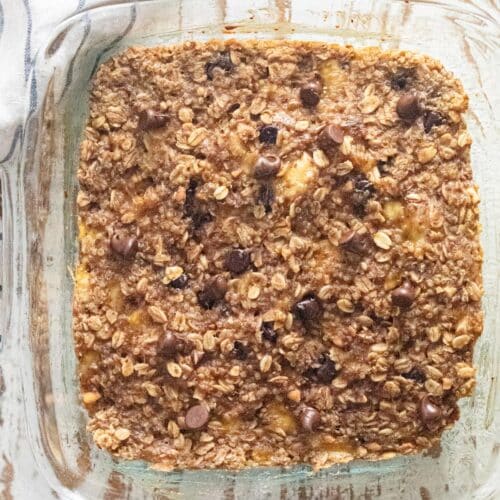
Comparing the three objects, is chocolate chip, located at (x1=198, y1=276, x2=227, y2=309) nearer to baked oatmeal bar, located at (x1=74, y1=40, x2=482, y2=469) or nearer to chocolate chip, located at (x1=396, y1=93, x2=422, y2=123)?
baked oatmeal bar, located at (x1=74, y1=40, x2=482, y2=469)

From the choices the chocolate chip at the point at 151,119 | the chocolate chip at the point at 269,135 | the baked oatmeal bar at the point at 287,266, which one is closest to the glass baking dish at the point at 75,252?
the baked oatmeal bar at the point at 287,266

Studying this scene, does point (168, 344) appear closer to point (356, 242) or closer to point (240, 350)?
point (240, 350)

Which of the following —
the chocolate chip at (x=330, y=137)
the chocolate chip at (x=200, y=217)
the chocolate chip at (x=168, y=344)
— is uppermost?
the chocolate chip at (x=330, y=137)

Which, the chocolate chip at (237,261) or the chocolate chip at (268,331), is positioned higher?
the chocolate chip at (237,261)

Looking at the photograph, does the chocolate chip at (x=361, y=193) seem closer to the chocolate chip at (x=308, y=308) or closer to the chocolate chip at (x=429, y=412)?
the chocolate chip at (x=308, y=308)

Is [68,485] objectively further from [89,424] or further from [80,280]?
[80,280]

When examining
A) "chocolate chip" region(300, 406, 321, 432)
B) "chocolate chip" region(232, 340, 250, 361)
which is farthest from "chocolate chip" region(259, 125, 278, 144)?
"chocolate chip" region(300, 406, 321, 432)

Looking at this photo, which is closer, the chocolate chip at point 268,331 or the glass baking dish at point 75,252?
the chocolate chip at point 268,331
